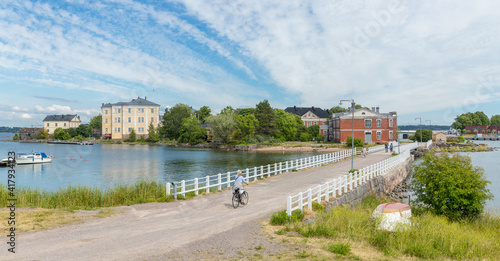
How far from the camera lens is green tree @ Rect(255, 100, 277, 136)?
101 m

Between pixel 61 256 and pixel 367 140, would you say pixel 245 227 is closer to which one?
pixel 61 256

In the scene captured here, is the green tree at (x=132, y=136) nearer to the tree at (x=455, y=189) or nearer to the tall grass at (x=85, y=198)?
the tall grass at (x=85, y=198)

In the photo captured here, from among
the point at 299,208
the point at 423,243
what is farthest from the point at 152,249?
the point at 423,243

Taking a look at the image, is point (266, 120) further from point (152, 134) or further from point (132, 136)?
point (132, 136)

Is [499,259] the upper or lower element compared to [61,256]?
lower

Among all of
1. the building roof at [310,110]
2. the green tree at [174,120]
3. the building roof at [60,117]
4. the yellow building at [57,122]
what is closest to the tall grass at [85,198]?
the green tree at [174,120]

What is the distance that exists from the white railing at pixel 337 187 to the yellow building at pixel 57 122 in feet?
564

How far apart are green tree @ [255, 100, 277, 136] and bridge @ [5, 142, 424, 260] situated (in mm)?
83760

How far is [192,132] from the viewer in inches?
4427

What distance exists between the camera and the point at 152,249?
32.0 ft

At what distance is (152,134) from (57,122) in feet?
250

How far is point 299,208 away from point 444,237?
18.1 feet

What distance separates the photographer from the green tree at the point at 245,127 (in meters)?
96.4

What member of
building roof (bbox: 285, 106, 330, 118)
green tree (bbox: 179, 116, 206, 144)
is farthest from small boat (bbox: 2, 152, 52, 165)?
building roof (bbox: 285, 106, 330, 118)
